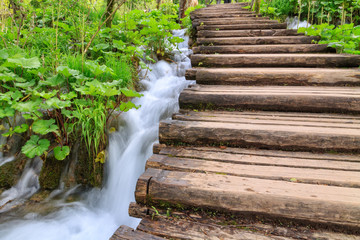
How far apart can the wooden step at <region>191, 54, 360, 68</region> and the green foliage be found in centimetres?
22

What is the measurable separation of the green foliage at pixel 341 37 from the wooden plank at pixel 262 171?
8.04ft

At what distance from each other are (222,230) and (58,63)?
266 cm

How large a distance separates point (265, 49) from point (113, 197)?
129 inches

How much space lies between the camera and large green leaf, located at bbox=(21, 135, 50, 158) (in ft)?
6.59

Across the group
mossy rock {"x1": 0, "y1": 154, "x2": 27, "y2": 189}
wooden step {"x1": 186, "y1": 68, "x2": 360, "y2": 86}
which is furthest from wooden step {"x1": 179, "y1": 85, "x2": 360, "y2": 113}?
mossy rock {"x1": 0, "y1": 154, "x2": 27, "y2": 189}

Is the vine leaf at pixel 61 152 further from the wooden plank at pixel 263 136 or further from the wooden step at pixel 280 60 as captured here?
the wooden step at pixel 280 60

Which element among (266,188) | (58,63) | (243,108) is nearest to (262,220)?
(266,188)

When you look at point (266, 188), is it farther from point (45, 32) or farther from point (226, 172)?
point (45, 32)

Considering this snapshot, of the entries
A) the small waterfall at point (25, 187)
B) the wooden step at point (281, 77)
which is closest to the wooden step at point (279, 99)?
the wooden step at point (281, 77)

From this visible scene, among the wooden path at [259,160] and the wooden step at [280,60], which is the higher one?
the wooden step at [280,60]

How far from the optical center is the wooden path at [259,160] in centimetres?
117

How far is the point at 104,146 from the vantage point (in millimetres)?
2516

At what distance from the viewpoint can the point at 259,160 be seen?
5.27ft

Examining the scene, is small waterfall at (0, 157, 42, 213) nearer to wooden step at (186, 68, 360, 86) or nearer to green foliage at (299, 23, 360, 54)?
wooden step at (186, 68, 360, 86)
